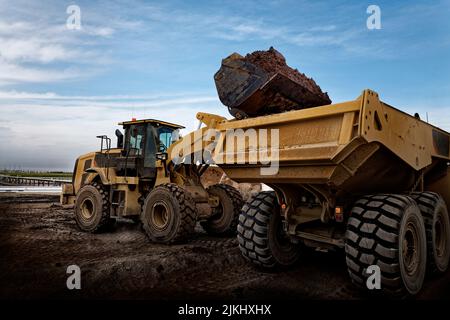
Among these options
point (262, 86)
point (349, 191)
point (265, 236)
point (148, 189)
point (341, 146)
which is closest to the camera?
point (341, 146)

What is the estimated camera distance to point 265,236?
187 inches

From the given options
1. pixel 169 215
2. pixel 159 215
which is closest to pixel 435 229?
pixel 169 215

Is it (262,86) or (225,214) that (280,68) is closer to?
(262,86)

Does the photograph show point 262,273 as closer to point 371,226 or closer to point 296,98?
point 371,226

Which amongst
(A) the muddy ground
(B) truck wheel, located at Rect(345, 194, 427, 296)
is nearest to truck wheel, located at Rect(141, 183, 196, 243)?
(A) the muddy ground

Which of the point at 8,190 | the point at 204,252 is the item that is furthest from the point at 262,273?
the point at 8,190

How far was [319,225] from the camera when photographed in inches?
183

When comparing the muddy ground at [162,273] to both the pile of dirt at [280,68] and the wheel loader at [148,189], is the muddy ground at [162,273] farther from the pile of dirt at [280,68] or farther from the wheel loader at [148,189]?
the pile of dirt at [280,68]

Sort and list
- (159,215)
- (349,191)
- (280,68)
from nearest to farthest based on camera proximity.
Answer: (349,191) < (280,68) < (159,215)

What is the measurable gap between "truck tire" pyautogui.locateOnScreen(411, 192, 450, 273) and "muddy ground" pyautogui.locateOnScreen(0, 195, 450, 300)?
0.67ft

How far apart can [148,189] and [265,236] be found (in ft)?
14.3

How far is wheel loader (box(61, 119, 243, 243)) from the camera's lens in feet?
23.4

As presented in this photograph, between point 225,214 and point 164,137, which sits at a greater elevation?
point 164,137

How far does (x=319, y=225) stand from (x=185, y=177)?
3.81m
